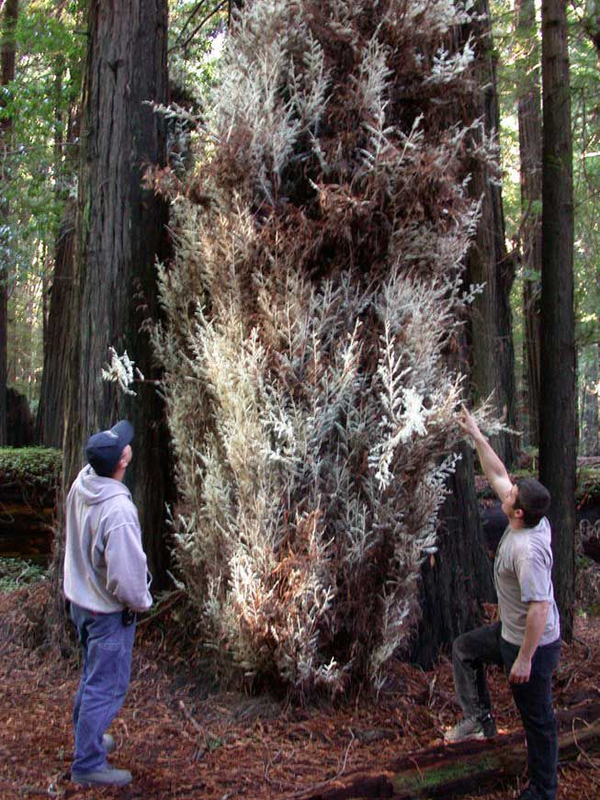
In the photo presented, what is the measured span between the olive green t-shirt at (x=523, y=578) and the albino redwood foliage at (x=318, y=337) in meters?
0.94

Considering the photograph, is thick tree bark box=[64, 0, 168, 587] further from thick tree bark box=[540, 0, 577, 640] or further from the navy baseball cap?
thick tree bark box=[540, 0, 577, 640]

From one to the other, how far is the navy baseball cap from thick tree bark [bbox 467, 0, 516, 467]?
4961 mm

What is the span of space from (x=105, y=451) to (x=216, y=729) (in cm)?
191

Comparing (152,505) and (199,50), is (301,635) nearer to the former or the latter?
(152,505)

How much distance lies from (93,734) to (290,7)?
15.7 ft

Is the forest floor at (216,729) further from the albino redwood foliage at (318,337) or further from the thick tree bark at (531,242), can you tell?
the thick tree bark at (531,242)

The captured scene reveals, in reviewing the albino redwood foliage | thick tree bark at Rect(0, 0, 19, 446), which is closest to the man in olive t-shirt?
the albino redwood foliage

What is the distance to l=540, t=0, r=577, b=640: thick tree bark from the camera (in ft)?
21.9

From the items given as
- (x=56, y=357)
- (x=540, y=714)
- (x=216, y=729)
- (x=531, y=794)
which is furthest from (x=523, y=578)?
(x=56, y=357)

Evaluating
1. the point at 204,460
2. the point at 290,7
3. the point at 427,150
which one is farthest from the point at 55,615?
the point at 290,7

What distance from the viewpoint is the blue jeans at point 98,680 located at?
391cm

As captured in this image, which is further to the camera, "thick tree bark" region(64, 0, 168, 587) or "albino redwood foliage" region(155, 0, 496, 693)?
"thick tree bark" region(64, 0, 168, 587)

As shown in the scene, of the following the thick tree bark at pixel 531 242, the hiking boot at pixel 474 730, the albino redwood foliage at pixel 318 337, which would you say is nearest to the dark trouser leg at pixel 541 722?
the hiking boot at pixel 474 730

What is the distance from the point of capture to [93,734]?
12.8 ft
